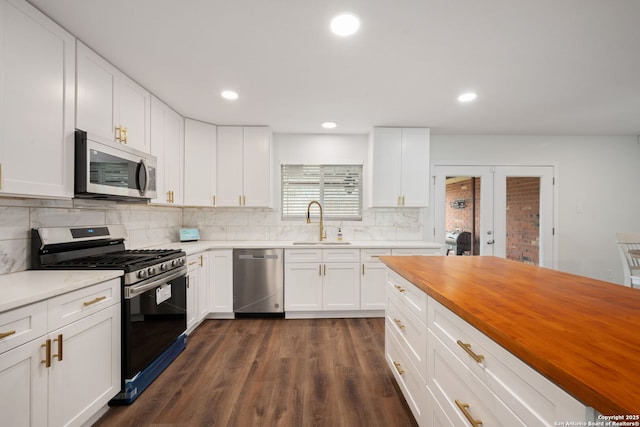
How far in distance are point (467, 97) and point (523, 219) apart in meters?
2.33

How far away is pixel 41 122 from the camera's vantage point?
154cm

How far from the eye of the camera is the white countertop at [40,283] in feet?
3.84

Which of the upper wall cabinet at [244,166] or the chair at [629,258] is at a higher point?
the upper wall cabinet at [244,166]

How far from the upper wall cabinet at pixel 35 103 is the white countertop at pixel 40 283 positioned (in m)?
0.48

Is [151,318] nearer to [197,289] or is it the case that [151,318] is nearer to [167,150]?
[197,289]

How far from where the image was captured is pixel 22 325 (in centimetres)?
117

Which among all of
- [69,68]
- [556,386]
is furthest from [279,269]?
[556,386]

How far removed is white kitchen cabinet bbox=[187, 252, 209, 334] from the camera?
272cm

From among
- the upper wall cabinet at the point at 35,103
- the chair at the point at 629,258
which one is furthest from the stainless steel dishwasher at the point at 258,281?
the chair at the point at 629,258

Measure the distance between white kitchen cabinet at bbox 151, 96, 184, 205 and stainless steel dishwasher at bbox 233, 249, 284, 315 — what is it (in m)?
0.98

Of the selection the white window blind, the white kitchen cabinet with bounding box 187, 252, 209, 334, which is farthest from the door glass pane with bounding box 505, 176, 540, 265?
the white kitchen cabinet with bounding box 187, 252, 209, 334

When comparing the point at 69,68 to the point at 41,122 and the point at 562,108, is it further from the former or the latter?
the point at 562,108

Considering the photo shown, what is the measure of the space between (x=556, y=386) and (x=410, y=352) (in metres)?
1.05

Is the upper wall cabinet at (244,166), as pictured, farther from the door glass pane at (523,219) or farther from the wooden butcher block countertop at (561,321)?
the door glass pane at (523,219)
